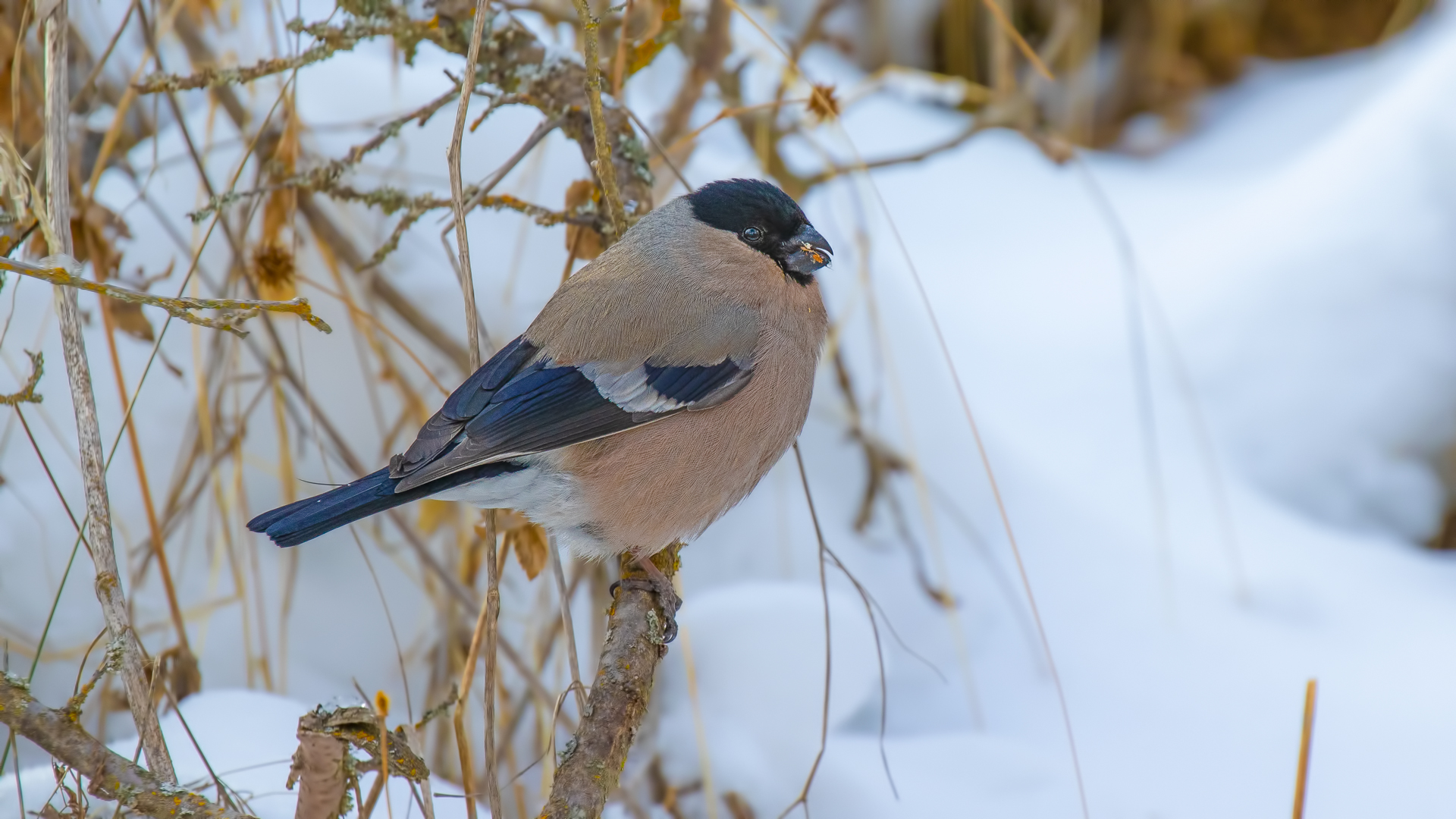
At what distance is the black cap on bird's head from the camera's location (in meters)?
2.40

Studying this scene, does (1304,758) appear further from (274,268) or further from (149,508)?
(274,268)

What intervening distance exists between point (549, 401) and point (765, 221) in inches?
24.5

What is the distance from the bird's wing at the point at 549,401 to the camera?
6.81 feet

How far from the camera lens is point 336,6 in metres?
2.17

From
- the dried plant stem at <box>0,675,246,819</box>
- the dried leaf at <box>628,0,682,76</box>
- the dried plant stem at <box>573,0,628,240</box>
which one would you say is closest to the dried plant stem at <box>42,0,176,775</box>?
the dried plant stem at <box>0,675,246,819</box>

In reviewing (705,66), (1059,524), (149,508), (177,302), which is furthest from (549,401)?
(1059,524)

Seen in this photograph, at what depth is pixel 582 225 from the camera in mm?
2441

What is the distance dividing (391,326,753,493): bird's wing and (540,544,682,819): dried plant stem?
365 millimetres

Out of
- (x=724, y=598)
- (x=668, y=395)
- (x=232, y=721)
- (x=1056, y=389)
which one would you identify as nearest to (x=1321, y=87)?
(x=1056, y=389)

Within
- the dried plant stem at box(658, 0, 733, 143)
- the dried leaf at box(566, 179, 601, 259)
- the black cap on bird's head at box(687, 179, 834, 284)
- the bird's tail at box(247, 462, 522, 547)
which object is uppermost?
the dried plant stem at box(658, 0, 733, 143)

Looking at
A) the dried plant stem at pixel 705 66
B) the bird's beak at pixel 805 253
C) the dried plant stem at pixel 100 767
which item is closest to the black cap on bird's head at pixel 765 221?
the bird's beak at pixel 805 253

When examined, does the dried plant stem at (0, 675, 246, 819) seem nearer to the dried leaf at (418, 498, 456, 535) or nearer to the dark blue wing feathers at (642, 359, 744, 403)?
the dark blue wing feathers at (642, 359, 744, 403)

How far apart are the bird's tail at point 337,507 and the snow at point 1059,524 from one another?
534 millimetres

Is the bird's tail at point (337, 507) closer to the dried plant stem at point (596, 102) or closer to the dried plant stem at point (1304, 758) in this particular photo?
the dried plant stem at point (596, 102)
